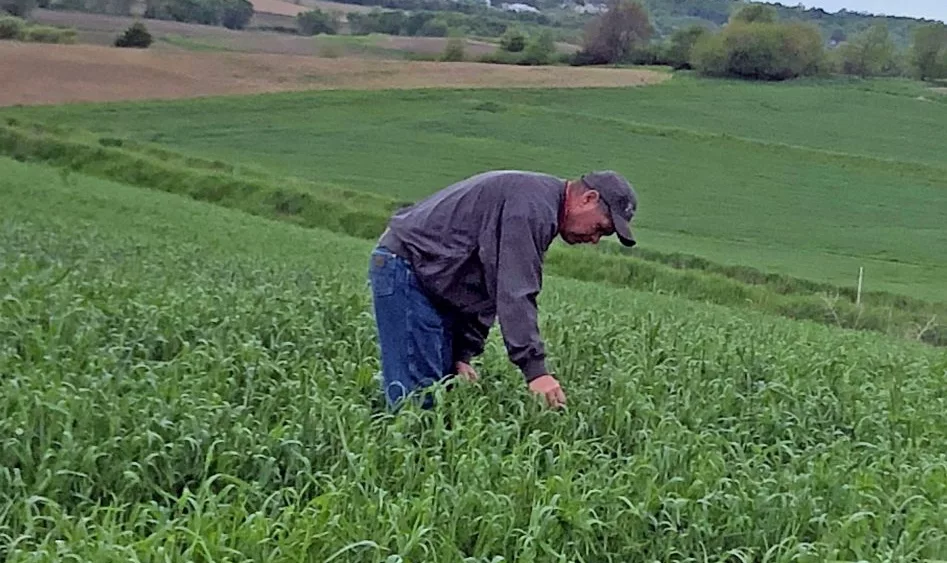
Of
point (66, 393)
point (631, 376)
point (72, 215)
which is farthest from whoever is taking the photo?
point (72, 215)

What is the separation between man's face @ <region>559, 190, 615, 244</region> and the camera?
4867mm

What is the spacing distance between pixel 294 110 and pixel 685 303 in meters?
23.8

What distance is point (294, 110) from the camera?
3941cm

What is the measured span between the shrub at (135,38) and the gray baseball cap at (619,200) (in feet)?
136

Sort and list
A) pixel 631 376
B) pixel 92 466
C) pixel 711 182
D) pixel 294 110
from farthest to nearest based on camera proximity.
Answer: pixel 294 110 → pixel 711 182 → pixel 631 376 → pixel 92 466

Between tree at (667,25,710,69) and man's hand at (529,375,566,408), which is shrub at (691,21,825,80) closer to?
tree at (667,25,710,69)

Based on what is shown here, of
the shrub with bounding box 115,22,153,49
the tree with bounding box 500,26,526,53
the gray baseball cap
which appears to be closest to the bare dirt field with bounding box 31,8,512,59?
the shrub with bounding box 115,22,153,49

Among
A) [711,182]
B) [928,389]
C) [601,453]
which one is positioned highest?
[601,453]

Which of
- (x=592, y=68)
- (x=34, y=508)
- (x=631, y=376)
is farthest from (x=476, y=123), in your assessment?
(x=34, y=508)

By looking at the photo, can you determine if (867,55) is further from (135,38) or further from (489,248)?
(489,248)

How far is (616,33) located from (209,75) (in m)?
25.7

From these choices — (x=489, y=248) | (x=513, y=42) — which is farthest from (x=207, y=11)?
(x=489, y=248)

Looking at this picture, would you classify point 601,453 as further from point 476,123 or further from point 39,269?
point 476,123

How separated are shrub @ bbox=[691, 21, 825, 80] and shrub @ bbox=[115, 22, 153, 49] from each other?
23760mm
